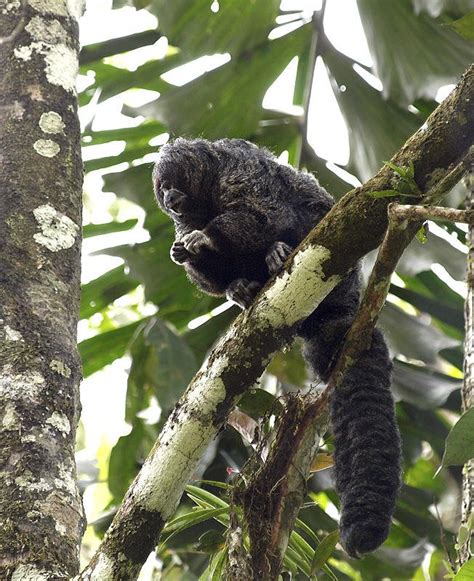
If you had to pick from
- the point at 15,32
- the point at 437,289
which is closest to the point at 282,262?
the point at 15,32

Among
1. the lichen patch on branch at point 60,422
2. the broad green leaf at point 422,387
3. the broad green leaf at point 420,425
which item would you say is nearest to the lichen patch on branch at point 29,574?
the lichen patch on branch at point 60,422

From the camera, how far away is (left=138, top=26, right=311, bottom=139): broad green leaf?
4699mm

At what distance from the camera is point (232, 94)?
186 inches

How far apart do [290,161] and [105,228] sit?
1094mm

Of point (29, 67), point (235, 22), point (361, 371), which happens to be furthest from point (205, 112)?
point (361, 371)

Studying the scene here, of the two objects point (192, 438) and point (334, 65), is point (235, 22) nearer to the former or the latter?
point (334, 65)

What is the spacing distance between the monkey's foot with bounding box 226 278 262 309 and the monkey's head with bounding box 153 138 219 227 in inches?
23.4

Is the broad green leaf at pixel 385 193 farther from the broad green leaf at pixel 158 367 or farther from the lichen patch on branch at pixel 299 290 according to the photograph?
the broad green leaf at pixel 158 367

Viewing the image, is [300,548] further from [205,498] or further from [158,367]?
[158,367]

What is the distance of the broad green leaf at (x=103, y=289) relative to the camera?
4895 mm

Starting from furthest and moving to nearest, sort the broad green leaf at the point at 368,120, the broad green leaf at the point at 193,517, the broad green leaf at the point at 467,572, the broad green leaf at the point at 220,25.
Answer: the broad green leaf at the point at 220,25, the broad green leaf at the point at 368,120, the broad green leaf at the point at 193,517, the broad green leaf at the point at 467,572

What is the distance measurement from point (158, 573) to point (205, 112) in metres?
2.37

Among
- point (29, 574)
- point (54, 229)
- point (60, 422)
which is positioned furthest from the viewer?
point (54, 229)

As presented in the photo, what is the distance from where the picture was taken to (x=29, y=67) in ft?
10.8
